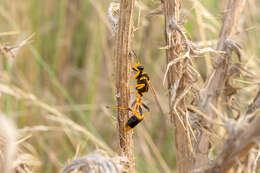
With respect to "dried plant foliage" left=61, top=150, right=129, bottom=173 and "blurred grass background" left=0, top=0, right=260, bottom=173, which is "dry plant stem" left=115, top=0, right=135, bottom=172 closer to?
"dried plant foliage" left=61, top=150, right=129, bottom=173

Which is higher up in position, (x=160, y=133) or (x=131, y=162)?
(x=131, y=162)

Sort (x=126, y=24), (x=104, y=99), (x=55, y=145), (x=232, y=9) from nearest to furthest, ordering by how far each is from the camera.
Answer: (x=126, y=24) < (x=232, y=9) < (x=55, y=145) < (x=104, y=99)

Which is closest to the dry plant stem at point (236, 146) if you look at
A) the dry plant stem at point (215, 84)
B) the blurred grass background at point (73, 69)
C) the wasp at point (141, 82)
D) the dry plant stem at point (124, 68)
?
the dry plant stem at point (215, 84)

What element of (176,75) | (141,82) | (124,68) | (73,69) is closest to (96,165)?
(124,68)

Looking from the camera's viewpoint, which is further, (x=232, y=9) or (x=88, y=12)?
(x=88, y=12)

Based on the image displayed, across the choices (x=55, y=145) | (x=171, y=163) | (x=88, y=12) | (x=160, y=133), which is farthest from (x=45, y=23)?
(x=171, y=163)

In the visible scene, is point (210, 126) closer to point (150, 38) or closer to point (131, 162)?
point (131, 162)
